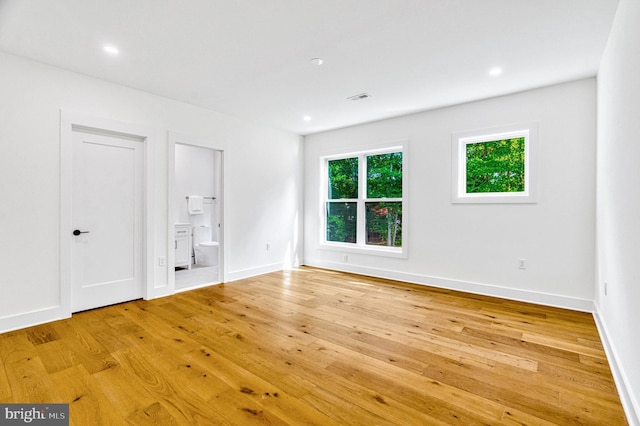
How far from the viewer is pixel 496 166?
4.02 m

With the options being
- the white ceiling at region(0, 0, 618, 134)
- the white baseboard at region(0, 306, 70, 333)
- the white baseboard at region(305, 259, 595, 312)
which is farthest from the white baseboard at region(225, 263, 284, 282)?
the white ceiling at region(0, 0, 618, 134)

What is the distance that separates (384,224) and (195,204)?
12.8 feet

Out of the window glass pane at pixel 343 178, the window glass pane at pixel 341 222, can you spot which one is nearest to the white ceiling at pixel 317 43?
the window glass pane at pixel 343 178

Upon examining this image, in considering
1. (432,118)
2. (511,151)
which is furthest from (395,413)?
(432,118)

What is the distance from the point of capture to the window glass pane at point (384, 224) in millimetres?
4945

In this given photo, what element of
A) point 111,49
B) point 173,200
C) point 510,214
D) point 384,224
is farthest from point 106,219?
point 510,214

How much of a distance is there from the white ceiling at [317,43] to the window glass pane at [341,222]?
2194mm

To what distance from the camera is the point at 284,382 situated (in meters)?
2.01

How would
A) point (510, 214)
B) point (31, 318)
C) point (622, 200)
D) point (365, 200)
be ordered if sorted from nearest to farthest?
point (622, 200), point (31, 318), point (510, 214), point (365, 200)

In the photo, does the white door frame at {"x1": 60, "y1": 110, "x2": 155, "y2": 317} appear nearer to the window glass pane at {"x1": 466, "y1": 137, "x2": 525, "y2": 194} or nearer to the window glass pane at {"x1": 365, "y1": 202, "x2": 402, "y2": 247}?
the window glass pane at {"x1": 365, "y1": 202, "x2": 402, "y2": 247}

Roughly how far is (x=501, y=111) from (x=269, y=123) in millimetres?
3379

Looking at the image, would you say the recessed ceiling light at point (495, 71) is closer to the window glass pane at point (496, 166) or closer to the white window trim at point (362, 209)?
the window glass pane at point (496, 166)

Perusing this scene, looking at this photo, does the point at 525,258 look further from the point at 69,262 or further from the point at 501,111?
the point at 69,262

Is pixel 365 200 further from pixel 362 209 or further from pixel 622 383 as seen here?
pixel 622 383
